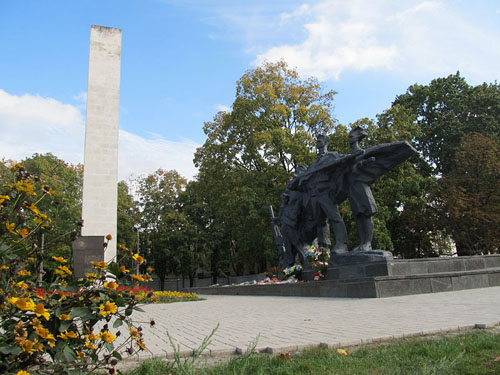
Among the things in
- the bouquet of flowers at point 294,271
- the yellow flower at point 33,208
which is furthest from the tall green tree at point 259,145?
the yellow flower at point 33,208

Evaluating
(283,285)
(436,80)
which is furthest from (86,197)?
(436,80)

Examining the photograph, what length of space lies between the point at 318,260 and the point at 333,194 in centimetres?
218

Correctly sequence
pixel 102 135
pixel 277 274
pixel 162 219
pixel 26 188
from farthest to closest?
1. pixel 162 219
2. pixel 102 135
3. pixel 277 274
4. pixel 26 188

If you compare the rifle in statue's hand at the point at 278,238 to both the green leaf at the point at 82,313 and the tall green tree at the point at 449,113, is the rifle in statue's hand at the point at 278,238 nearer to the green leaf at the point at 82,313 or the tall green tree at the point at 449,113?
the tall green tree at the point at 449,113

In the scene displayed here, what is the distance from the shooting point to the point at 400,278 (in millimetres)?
9008

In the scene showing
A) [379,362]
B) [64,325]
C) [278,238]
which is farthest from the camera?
[278,238]

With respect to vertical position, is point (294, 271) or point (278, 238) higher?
point (278, 238)

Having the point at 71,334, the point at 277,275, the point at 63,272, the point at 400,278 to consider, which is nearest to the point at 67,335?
the point at 71,334

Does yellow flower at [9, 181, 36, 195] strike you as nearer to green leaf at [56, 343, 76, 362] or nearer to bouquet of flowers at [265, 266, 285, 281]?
green leaf at [56, 343, 76, 362]

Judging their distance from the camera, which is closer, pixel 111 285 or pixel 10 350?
pixel 10 350

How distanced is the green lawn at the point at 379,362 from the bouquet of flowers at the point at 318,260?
8.33m

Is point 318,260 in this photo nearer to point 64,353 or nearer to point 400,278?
point 400,278

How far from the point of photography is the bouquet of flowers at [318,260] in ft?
39.0

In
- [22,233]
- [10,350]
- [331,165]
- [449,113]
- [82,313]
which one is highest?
[449,113]
